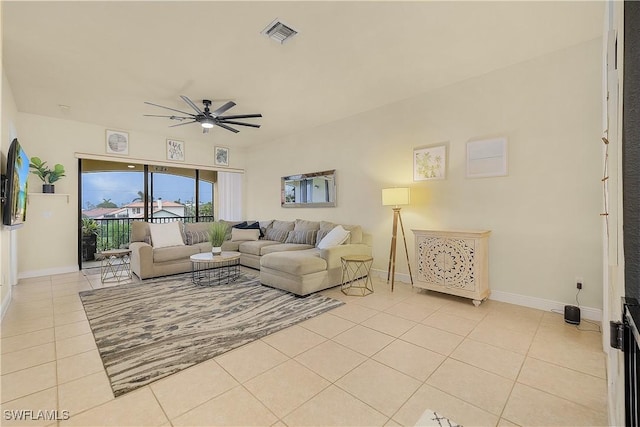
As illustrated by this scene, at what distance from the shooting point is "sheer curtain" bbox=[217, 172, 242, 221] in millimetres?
7414

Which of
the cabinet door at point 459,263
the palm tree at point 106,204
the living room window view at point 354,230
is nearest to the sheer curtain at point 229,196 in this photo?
the living room window view at point 354,230

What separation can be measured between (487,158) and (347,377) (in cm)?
302

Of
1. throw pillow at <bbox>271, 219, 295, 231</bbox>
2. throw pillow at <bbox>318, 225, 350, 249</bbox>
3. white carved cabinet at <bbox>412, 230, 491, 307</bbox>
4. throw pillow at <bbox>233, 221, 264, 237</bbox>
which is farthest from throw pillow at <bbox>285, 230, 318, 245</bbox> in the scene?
white carved cabinet at <bbox>412, 230, 491, 307</bbox>

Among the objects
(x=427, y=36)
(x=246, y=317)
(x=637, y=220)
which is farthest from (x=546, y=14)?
(x=246, y=317)

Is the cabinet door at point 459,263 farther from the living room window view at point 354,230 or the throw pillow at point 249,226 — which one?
the throw pillow at point 249,226

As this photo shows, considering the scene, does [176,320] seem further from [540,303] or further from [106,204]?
[106,204]

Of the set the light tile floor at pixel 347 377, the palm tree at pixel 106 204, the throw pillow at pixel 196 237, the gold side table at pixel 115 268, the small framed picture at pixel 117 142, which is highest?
the small framed picture at pixel 117 142

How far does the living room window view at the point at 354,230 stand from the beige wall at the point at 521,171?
Result: 0.02 m

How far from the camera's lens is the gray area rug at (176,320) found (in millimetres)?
2102

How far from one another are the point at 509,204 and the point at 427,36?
2.11 meters

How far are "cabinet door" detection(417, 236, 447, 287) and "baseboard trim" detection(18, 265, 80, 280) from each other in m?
6.13

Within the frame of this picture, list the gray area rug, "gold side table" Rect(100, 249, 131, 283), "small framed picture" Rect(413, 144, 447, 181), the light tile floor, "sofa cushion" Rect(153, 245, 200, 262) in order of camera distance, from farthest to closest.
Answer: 1. "sofa cushion" Rect(153, 245, 200, 262)
2. "gold side table" Rect(100, 249, 131, 283)
3. "small framed picture" Rect(413, 144, 447, 181)
4. the gray area rug
5. the light tile floor

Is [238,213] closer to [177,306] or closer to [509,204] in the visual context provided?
[177,306]

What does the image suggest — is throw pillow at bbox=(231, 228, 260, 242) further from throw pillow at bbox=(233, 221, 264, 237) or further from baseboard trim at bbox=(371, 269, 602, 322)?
baseboard trim at bbox=(371, 269, 602, 322)
